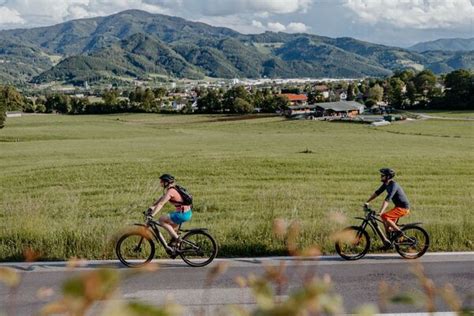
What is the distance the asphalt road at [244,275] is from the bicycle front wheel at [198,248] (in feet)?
0.79

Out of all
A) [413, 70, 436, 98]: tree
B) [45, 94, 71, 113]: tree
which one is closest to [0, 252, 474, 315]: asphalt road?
[413, 70, 436, 98]: tree

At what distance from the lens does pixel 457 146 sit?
5238 cm

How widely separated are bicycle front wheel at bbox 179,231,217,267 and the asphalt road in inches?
9.5

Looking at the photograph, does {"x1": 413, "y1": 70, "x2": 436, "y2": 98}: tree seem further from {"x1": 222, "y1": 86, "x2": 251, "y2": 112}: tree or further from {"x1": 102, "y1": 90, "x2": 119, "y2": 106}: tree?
{"x1": 102, "y1": 90, "x2": 119, "y2": 106}: tree

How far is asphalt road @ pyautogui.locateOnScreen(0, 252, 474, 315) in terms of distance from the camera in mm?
8023

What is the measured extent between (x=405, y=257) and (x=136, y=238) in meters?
5.47

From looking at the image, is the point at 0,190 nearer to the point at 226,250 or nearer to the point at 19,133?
the point at 226,250

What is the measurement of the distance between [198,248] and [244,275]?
1459 mm

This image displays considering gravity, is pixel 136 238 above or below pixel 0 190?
above

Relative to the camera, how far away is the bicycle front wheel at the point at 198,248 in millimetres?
10305

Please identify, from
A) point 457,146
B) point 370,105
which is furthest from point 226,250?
point 370,105

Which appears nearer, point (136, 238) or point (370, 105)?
point (136, 238)

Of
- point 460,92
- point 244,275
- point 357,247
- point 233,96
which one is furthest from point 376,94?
point 244,275

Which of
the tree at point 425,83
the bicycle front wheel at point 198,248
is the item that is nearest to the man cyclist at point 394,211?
the bicycle front wheel at point 198,248
